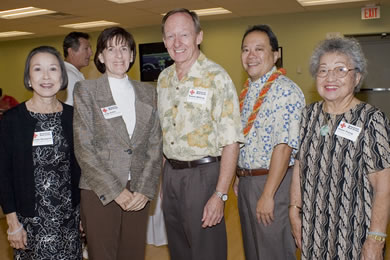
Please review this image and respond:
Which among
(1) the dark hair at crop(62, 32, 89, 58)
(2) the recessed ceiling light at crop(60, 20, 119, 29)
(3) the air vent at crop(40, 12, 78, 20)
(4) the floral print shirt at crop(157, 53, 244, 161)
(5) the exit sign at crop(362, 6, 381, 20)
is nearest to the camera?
(4) the floral print shirt at crop(157, 53, 244, 161)

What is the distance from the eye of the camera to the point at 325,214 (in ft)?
6.05

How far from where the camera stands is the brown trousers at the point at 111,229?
2115mm

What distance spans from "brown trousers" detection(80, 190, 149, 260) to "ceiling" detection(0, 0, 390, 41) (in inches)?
221

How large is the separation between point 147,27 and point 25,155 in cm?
901

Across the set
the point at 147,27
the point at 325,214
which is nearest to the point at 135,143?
the point at 325,214

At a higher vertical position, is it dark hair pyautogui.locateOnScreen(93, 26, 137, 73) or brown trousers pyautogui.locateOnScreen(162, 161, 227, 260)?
dark hair pyautogui.locateOnScreen(93, 26, 137, 73)

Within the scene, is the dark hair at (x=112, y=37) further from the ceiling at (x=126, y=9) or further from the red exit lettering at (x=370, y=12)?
the red exit lettering at (x=370, y=12)

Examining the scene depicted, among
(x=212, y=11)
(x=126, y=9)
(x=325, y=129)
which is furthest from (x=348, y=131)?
(x=212, y=11)

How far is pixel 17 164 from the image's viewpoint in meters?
2.04

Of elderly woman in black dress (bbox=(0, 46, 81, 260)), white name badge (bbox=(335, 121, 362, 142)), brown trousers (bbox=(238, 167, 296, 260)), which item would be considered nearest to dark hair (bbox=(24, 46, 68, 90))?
elderly woman in black dress (bbox=(0, 46, 81, 260))

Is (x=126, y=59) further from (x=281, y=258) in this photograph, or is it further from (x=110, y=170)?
(x=281, y=258)

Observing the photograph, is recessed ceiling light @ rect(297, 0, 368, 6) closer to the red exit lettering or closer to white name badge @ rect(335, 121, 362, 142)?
the red exit lettering

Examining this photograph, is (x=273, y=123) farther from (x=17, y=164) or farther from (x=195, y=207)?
(x=17, y=164)

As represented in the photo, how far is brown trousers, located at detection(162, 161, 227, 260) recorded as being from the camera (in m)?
2.20
